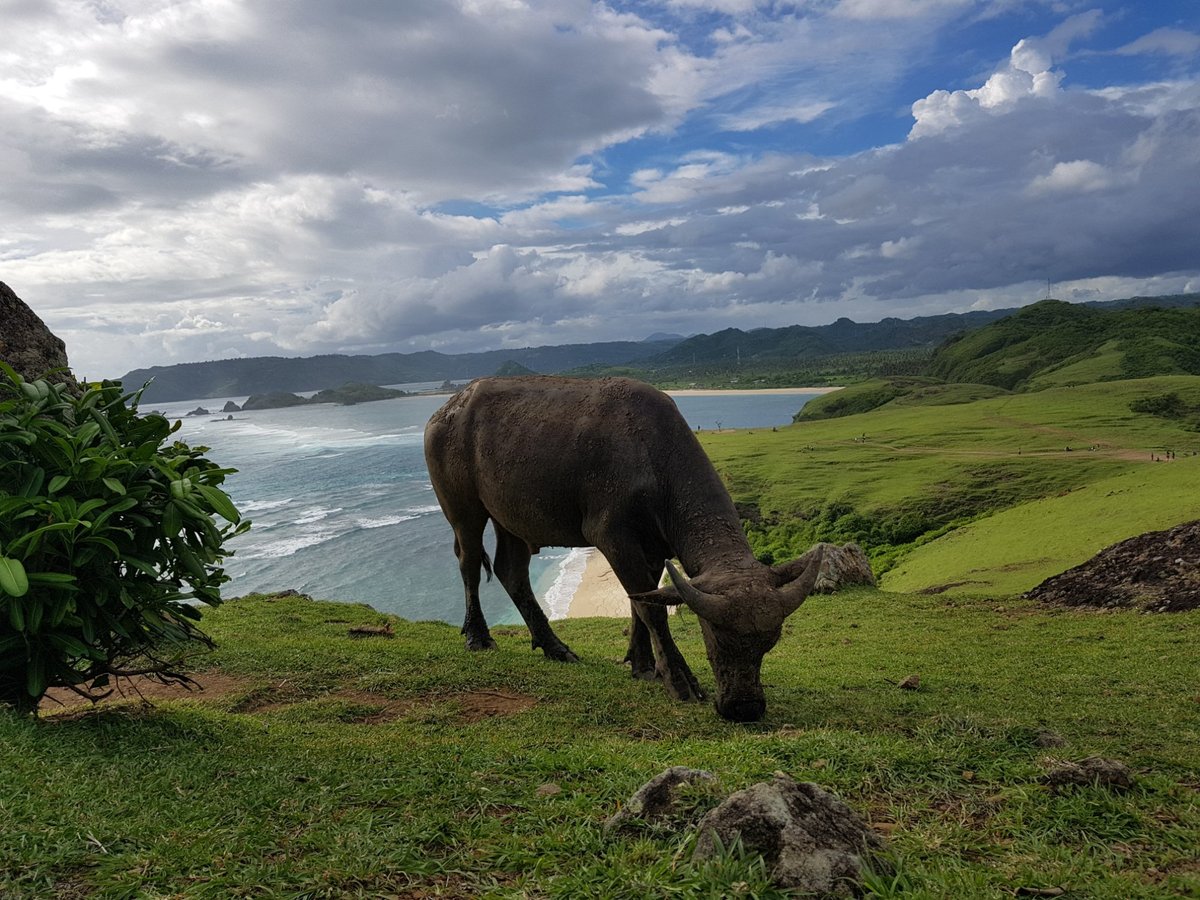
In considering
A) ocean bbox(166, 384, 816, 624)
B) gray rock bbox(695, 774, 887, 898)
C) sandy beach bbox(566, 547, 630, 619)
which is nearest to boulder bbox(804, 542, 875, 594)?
sandy beach bbox(566, 547, 630, 619)

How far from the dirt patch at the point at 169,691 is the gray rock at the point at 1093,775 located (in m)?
7.40

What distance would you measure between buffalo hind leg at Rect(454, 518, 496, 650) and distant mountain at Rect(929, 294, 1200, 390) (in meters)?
94.6

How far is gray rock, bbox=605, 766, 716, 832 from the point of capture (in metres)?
4.04

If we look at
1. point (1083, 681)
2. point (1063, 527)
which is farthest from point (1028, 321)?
point (1083, 681)

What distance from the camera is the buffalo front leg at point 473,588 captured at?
11219 mm

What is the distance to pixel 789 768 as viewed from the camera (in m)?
5.01

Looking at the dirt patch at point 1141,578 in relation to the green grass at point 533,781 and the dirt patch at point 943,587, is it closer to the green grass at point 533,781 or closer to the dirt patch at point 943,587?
the dirt patch at point 943,587

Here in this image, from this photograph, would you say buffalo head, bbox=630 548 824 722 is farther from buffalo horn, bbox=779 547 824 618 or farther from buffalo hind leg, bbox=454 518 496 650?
buffalo hind leg, bbox=454 518 496 650

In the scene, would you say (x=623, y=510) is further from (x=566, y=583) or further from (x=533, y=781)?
(x=566, y=583)

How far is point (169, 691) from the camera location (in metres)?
8.52

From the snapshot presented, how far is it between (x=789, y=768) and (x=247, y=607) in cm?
1216

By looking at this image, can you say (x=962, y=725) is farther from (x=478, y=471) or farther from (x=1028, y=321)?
(x=1028, y=321)

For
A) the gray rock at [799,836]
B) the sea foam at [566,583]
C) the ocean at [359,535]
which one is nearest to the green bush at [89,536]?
the gray rock at [799,836]

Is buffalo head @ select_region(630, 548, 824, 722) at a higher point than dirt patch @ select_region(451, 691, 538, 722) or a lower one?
higher
